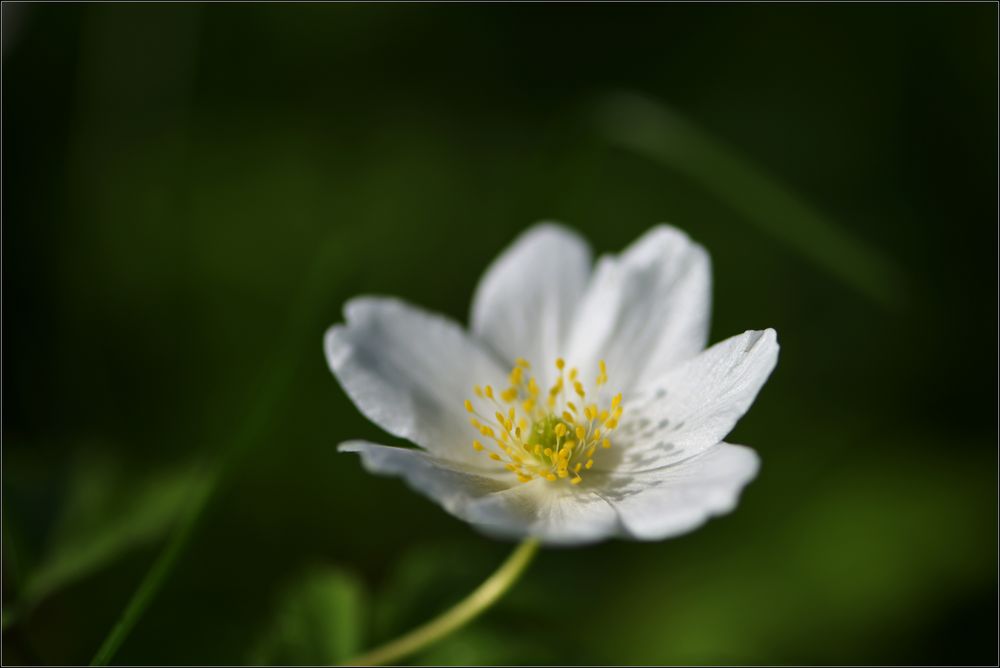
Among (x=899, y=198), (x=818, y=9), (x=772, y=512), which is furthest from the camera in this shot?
(x=818, y=9)

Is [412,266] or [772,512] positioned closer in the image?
[772,512]

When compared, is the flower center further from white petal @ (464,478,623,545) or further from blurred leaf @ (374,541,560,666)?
blurred leaf @ (374,541,560,666)

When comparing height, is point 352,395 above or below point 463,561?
above

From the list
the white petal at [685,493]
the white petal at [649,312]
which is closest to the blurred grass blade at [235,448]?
the white petal at [649,312]

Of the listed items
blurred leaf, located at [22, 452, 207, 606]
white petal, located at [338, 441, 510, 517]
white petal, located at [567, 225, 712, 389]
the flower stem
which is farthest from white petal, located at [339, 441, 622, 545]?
blurred leaf, located at [22, 452, 207, 606]

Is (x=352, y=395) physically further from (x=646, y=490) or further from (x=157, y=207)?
(x=157, y=207)

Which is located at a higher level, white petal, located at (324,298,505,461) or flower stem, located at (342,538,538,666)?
white petal, located at (324,298,505,461)

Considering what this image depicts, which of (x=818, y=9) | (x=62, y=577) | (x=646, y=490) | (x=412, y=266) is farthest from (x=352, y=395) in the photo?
(x=818, y=9)

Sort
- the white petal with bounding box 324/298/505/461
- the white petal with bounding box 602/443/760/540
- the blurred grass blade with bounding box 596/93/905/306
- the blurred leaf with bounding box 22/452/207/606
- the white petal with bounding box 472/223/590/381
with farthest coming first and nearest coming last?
the blurred grass blade with bounding box 596/93/905/306, the white petal with bounding box 472/223/590/381, the blurred leaf with bounding box 22/452/207/606, the white petal with bounding box 324/298/505/461, the white petal with bounding box 602/443/760/540
